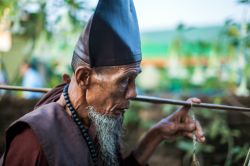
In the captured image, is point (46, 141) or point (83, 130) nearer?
point (46, 141)

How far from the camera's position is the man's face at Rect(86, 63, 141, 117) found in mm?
2531

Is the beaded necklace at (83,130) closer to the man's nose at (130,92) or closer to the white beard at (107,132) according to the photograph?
the white beard at (107,132)

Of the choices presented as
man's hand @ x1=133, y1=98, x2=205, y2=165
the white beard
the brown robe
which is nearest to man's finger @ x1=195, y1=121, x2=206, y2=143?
man's hand @ x1=133, y1=98, x2=205, y2=165

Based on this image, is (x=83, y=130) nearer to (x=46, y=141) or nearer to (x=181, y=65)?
(x=46, y=141)

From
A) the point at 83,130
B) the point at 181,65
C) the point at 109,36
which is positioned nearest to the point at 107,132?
the point at 83,130

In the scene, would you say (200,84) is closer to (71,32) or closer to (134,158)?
(71,32)

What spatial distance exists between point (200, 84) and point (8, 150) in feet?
10.8

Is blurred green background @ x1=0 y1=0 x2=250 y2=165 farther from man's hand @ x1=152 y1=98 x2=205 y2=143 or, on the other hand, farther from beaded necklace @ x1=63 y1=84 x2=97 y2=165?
beaded necklace @ x1=63 y1=84 x2=97 y2=165

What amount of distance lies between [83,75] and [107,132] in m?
0.33

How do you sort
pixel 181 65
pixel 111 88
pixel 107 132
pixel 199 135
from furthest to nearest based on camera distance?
pixel 181 65, pixel 199 135, pixel 107 132, pixel 111 88

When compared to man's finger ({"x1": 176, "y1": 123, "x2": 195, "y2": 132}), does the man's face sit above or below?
above

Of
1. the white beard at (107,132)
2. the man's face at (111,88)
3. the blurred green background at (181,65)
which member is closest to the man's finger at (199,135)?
the white beard at (107,132)

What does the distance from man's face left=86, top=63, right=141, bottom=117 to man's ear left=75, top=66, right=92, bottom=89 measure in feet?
0.08

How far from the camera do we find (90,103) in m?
2.58
